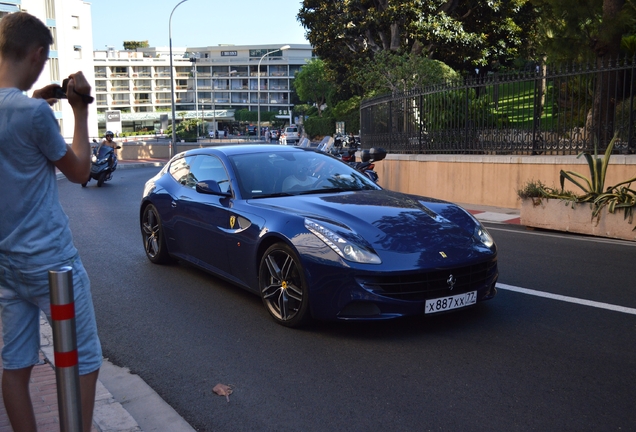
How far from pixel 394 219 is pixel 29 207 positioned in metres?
3.35

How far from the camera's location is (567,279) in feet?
23.5

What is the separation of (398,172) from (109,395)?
46.6 feet

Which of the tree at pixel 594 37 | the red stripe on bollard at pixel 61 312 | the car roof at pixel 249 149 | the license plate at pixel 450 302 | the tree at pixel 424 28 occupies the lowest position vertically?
the license plate at pixel 450 302

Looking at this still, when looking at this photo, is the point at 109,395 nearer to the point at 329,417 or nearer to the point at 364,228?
the point at 329,417

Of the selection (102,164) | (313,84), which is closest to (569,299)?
(102,164)

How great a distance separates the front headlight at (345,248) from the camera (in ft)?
16.9

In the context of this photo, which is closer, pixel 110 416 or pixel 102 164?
pixel 110 416

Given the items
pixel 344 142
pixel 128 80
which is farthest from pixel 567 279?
pixel 128 80

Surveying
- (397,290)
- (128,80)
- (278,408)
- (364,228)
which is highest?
(128,80)

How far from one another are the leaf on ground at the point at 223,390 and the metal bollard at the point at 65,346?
208 centimetres

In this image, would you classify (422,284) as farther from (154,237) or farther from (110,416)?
(154,237)

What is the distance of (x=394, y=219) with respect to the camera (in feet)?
18.6

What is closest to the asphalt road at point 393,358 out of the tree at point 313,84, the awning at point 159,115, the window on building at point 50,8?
the window on building at point 50,8

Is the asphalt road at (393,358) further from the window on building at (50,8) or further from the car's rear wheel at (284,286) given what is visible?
the window on building at (50,8)
